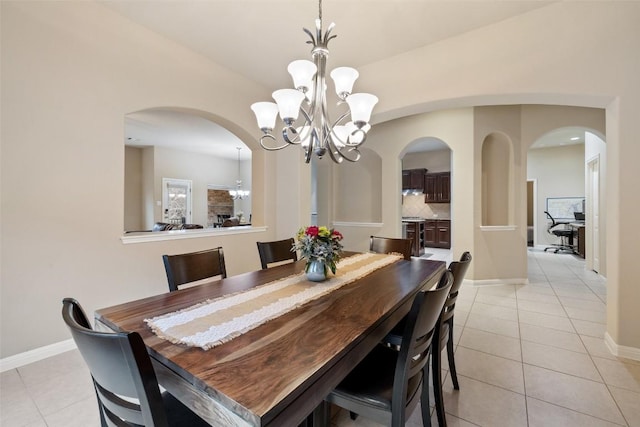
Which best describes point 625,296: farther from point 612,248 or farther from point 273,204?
point 273,204

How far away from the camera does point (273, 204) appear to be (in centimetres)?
421

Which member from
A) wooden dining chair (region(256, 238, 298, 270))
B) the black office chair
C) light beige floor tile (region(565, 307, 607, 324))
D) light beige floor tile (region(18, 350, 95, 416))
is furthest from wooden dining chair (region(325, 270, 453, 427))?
the black office chair

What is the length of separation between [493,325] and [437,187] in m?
5.88

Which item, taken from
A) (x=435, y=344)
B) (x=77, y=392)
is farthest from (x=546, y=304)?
(x=77, y=392)

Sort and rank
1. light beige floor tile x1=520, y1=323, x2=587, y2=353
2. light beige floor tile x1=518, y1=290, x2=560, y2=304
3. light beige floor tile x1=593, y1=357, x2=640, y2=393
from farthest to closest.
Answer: light beige floor tile x1=518, y1=290, x2=560, y2=304
light beige floor tile x1=520, y1=323, x2=587, y2=353
light beige floor tile x1=593, y1=357, x2=640, y2=393

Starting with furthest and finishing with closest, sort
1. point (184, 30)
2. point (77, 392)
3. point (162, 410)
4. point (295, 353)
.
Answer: point (184, 30)
point (77, 392)
point (295, 353)
point (162, 410)

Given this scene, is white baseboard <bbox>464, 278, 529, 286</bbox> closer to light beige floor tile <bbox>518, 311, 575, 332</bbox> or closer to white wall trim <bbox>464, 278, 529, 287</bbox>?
white wall trim <bbox>464, 278, 529, 287</bbox>

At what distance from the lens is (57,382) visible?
6.32ft

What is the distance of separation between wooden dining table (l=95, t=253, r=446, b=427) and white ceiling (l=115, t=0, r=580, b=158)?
2425 mm

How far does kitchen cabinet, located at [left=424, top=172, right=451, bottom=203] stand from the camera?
26.2 ft

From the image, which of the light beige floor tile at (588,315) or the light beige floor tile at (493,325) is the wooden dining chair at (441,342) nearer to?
the light beige floor tile at (493,325)

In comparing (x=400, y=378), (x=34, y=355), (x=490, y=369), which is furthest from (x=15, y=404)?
(x=490, y=369)

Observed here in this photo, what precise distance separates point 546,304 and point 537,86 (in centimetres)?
263

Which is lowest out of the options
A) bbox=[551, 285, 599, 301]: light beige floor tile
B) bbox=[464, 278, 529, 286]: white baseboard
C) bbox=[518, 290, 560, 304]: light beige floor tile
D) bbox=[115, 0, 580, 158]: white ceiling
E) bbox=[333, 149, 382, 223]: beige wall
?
bbox=[518, 290, 560, 304]: light beige floor tile
